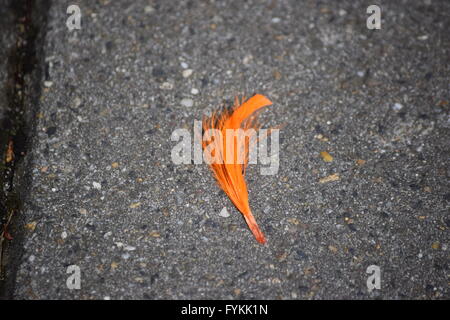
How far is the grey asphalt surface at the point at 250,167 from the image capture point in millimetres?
2275

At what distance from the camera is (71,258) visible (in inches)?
90.2

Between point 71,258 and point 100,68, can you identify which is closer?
point 71,258

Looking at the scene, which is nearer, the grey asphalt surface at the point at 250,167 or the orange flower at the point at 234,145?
the grey asphalt surface at the point at 250,167

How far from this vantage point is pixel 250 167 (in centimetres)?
256

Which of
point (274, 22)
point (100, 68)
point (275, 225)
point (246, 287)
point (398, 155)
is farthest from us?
point (274, 22)

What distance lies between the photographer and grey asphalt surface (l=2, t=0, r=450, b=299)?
2.28m

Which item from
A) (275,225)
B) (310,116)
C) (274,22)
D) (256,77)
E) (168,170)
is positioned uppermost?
(274,22)

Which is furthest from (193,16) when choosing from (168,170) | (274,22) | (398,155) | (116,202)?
(398,155)

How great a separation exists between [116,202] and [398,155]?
1.51 meters

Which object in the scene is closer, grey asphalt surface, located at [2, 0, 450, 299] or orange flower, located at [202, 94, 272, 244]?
grey asphalt surface, located at [2, 0, 450, 299]

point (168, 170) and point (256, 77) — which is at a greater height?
point (256, 77)

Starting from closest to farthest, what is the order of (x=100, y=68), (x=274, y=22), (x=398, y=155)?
(x=398, y=155)
(x=100, y=68)
(x=274, y=22)

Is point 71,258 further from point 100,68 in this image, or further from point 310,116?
point 310,116

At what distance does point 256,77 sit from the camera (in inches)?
111
